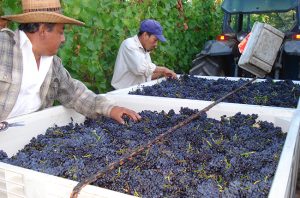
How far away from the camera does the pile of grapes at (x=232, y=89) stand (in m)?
2.71

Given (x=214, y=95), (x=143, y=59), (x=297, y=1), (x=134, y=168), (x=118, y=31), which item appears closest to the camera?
(x=134, y=168)

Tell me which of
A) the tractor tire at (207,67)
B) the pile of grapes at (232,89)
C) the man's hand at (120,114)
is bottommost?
the tractor tire at (207,67)

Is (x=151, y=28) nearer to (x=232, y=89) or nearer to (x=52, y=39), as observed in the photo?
(x=232, y=89)

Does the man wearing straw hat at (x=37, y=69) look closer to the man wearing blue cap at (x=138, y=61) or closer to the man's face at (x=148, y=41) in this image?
the man wearing blue cap at (x=138, y=61)

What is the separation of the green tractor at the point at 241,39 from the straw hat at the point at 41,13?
3.23m

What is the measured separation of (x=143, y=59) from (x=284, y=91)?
1.62m

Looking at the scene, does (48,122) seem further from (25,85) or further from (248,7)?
(248,7)

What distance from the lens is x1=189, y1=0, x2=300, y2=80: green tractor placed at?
4926mm

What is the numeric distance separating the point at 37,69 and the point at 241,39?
3.67m

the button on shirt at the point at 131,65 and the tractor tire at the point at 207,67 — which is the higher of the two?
the button on shirt at the point at 131,65

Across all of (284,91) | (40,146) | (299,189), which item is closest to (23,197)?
(40,146)

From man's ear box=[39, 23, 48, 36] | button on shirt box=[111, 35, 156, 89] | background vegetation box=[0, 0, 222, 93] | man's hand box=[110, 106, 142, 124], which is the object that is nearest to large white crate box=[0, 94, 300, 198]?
man's hand box=[110, 106, 142, 124]

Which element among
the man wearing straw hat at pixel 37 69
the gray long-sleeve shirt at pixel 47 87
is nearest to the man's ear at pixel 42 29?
the man wearing straw hat at pixel 37 69

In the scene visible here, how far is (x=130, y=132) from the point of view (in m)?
2.04
